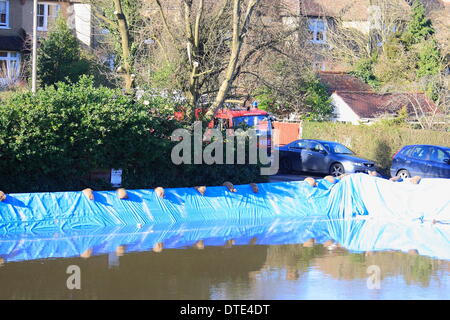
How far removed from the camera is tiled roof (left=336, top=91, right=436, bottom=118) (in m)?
35.3

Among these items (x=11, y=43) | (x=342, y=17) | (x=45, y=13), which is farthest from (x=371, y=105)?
(x=11, y=43)

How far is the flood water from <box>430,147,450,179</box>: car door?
618cm

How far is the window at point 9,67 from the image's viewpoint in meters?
35.4

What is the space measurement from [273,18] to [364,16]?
2695cm

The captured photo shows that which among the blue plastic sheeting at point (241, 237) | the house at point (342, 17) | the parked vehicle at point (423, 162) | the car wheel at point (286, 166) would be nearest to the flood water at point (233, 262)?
the blue plastic sheeting at point (241, 237)

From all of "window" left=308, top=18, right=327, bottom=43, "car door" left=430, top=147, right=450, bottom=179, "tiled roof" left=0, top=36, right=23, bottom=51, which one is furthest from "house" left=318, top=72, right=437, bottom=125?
"tiled roof" left=0, top=36, right=23, bottom=51

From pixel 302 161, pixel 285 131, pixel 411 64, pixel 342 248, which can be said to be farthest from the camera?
pixel 411 64

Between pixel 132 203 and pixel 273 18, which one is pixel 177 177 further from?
pixel 273 18

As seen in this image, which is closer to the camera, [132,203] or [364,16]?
[132,203]

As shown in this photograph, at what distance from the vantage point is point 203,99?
817 inches

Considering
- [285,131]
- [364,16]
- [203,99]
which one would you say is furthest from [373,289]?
[364,16]

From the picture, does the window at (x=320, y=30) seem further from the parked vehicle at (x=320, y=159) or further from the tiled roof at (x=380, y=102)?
the parked vehicle at (x=320, y=159)

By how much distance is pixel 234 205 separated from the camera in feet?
56.0
